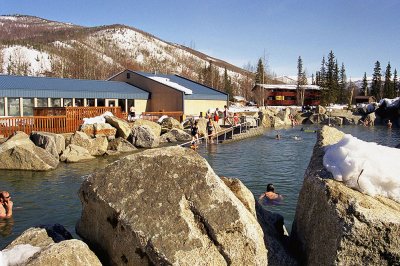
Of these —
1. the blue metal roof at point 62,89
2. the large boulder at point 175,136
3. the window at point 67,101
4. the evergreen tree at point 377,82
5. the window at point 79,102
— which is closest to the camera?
the large boulder at point 175,136

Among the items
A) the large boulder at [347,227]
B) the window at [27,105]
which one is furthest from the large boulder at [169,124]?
the large boulder at [347,227]

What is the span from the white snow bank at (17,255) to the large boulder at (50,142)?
15608mm

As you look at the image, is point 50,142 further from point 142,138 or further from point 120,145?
point 142,138

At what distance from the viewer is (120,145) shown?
24500 mm

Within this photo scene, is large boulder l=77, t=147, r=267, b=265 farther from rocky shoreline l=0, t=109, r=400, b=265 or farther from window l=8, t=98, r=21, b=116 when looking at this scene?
window l=8, t=98, r=21, b=116

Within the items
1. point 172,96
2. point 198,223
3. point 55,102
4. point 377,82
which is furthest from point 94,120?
point 377,82

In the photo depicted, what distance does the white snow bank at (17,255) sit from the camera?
16.5ft

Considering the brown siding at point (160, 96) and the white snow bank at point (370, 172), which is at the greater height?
the brown siding at point (160, 96)

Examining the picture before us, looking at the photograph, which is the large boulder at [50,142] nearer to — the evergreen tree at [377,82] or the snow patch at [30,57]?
the evergreen tree at [377,82]

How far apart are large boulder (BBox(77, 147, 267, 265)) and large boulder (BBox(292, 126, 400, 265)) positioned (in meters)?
0.85

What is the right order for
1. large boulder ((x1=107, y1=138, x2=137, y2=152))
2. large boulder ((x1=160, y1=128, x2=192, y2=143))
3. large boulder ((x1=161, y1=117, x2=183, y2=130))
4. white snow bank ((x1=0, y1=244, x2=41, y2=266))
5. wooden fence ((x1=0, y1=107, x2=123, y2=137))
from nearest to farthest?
white snow bank ((x1=0, y1=244, x2=41, y2=266)), wooden fence ((x1=0, y1=107, x2=123, y2=137)), large boulder ((x1=107, y1=138, x2=137, y2=152)), large boulder ((x1=160, y1=128, x2=192, y2=143)), large boulder ((x1=161, y1=117, x2=183, y2=130))

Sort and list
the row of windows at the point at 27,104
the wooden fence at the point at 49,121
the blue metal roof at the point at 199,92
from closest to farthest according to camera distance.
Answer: the wooden fence at the point at 49,121
the row of windows at the point at 27,104
the blue metal roof at the point at 199,92

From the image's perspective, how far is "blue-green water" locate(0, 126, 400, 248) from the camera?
35.8 feet

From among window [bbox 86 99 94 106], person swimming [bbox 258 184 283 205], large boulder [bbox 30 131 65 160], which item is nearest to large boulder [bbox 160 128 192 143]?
large boulder [bbox 30 131 65 160]
